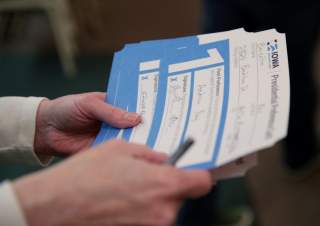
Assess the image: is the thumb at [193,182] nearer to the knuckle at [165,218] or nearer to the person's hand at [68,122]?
the knuckle at [165,218]

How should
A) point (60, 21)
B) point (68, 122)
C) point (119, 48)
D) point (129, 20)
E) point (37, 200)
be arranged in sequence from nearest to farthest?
point (37, 200), point (68, 122), point (60, 21), point (119, 48), point (129, 20)

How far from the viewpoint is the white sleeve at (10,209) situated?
49 centimetres

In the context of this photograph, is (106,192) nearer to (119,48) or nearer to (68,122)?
(68,122)

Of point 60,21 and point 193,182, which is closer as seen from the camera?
point 193,182

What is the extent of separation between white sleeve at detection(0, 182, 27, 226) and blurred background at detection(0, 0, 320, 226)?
0.79 m

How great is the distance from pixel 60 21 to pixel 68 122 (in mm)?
1233

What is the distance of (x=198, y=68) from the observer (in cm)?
67

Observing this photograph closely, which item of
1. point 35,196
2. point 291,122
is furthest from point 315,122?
point 35,196

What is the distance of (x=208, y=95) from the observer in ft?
2.05

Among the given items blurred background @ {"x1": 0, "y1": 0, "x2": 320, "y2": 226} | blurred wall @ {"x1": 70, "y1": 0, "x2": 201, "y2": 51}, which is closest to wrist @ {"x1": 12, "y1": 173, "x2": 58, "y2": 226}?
blurred background @ {"x1": 0, "y1": 0, "x2": 320, "y2": 226}

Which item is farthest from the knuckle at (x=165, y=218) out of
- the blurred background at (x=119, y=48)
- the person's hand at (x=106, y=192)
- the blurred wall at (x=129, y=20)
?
the blurred wall at (x=129, y=20)

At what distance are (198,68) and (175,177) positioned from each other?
0.22m

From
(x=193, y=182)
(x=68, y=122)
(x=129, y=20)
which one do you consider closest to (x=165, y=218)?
(x=193, y=182)

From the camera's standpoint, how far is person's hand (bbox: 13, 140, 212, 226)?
49 cm
